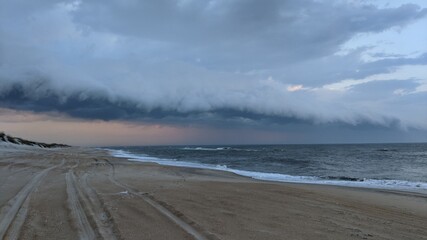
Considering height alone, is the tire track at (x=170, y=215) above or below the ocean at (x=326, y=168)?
above

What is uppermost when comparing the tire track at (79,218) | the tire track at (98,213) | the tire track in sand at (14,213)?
the tire track at (98,213)

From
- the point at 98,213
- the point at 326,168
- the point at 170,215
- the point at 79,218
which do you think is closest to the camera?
the point at 79,218

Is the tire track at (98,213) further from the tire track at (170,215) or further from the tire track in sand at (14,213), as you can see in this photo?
the tire track in sand at (14,213)

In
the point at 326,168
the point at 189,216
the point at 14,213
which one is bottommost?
the point at 326,168

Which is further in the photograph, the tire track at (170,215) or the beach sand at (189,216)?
the beach sand at (189,216)

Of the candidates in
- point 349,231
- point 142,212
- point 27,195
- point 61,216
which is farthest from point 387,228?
point 27,195

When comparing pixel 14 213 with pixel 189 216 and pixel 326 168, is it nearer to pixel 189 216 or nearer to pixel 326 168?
pixel 189 216

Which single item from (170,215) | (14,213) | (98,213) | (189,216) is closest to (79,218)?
(98,213)

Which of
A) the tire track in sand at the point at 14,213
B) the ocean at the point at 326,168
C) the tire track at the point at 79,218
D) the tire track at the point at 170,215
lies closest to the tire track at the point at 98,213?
the tire track at the point at 79,218

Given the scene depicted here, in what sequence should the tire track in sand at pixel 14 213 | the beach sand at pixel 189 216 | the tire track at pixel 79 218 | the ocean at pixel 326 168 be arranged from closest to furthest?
the tire track at pixel 79 218, the beach sand at pixel 189 216, the tire track in sand at pixel 14 213, the ocean at pixel 326 168

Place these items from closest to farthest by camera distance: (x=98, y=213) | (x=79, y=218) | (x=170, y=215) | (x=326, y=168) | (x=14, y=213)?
(x=79, y=218), (x=170, y=215), (x=98, y=213), (x=14, y=213), (x=326, y=168)

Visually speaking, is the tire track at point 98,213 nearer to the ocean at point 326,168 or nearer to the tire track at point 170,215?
the tire track at point 170,215

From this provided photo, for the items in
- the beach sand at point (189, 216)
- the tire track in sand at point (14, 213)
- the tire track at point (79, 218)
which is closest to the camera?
the tire track at point (79, 218)

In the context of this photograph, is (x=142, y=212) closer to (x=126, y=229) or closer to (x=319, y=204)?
(x=126, y=229)
